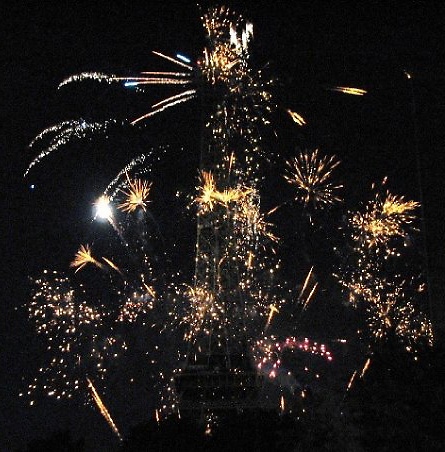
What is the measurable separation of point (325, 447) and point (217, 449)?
2.58 m

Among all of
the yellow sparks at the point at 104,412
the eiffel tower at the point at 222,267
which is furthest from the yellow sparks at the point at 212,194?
the yellow sparks at the point at 104,412

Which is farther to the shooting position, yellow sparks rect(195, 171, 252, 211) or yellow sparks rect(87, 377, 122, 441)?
yellow sparks rect(87, 377, 122, 441)

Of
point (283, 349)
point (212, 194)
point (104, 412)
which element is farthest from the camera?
point (283, 349)

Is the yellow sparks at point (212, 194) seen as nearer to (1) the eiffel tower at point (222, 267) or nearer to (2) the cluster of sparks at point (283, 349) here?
(1) the eiffel tower at point (222, 267)

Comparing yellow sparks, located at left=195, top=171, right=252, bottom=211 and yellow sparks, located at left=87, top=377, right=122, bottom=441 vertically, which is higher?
yellow sparks, located at left=195, top=171, right=252, bottom=211

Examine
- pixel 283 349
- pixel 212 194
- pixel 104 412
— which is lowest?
pixel 283 349

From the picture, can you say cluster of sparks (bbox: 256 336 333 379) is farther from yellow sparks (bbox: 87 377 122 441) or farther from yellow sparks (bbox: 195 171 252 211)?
yellow sparks (bbox: 195 171 252 211)

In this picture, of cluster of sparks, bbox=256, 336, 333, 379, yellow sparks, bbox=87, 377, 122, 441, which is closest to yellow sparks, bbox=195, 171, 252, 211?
yellow sparks, bbox=87, 377, 122, 441

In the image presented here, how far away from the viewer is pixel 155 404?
29.5m

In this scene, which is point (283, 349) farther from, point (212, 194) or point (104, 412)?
point (212, 194)

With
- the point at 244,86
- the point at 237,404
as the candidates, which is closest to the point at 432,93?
the point at 244,86

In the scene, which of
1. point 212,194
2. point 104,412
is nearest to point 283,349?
point 104,412

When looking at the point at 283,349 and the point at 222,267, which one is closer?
the point at 222,267

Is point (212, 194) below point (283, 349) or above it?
above
